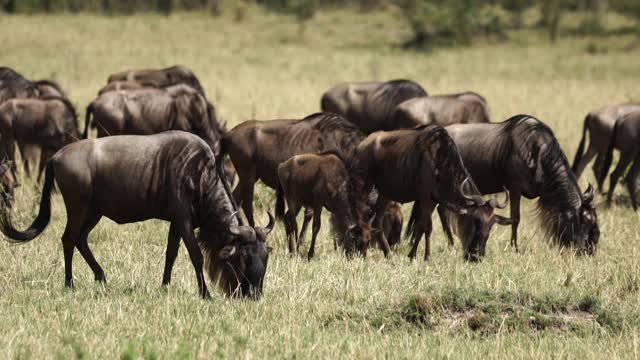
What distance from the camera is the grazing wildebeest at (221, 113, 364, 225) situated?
1079 cm

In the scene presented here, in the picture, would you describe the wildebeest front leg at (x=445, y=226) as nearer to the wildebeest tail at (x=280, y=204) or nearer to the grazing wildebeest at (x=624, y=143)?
the wildebeest tail at (x=280, y=204)

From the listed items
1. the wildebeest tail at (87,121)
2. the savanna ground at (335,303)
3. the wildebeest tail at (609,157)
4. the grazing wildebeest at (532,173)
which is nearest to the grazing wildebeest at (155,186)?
the savanna ground at (335,303)

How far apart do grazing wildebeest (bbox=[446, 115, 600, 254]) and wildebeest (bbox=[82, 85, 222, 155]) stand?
4.18m

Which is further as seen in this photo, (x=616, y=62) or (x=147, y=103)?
(x=616, y=62)

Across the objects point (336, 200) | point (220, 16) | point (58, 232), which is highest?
point (336, 200)

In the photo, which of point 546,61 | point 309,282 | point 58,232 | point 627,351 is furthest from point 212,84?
point 627,351

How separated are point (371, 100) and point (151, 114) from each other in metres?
4.43

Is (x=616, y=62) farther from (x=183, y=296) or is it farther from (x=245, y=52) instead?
(x=183, y=296)

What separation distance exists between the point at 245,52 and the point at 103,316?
3065 cm

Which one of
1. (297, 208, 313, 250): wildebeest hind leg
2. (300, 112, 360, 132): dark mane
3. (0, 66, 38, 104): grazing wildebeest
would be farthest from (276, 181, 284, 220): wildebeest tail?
(0, 66, 38, 104): grazing wildebeest

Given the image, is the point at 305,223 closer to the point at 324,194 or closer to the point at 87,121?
the point at 324,194

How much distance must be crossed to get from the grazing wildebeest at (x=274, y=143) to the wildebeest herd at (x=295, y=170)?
1 centimetres

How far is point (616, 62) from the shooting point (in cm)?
3344

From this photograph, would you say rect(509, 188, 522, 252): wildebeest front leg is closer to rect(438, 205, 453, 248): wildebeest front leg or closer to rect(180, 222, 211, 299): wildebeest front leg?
rect(438, 205, 453, 248): wildebeest front leg
